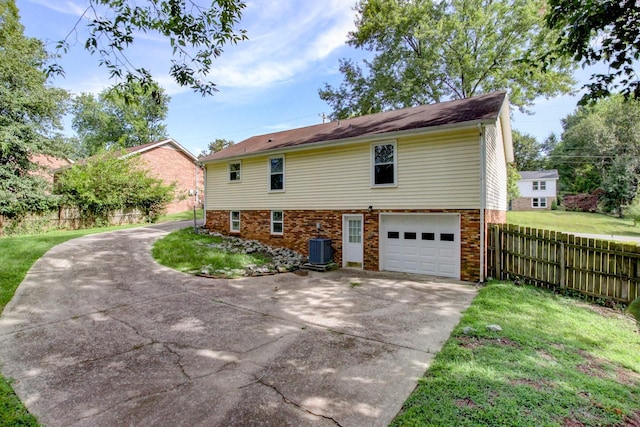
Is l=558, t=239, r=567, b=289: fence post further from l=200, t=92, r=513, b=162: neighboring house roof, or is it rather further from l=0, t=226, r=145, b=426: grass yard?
l=0, t=226, r=145, b=426: grass yard

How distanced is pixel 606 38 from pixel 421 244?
6.53 meters

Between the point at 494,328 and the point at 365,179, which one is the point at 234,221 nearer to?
the point at 365,179

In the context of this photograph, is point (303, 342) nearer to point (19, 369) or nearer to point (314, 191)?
point (19, 369)

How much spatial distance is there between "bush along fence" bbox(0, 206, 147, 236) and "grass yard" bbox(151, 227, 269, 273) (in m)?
8.61

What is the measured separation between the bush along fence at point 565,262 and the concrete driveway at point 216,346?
1.58m

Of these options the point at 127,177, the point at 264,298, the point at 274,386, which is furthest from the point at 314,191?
the point at 127,177

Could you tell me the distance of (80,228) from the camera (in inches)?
715

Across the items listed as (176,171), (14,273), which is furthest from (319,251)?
(176,171)

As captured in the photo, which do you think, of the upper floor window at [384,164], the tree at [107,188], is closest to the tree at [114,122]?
the tree at [107,188]

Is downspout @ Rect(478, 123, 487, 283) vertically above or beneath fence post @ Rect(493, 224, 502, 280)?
above

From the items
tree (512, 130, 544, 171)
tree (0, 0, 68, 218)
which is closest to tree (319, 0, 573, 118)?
tree (0, 0, 68, 218)

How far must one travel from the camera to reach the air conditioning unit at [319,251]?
36.4 feet

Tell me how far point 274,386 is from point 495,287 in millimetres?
6777

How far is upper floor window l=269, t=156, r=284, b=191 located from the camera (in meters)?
13.3
